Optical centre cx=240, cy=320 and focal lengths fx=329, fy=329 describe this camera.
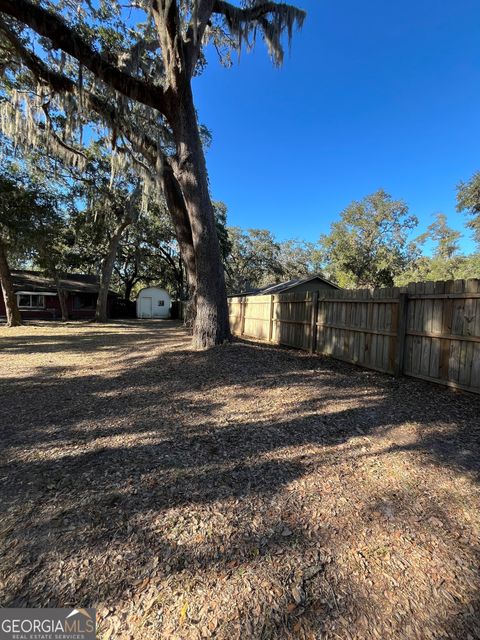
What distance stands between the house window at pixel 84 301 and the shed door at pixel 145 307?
12.4 ft

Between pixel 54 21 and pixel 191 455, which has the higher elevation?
pixel 54 21

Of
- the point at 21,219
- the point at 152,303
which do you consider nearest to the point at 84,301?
the point at 152,303

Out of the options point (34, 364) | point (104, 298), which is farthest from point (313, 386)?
point (104, 298)

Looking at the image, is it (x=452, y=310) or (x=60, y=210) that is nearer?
(x=452, y=310)

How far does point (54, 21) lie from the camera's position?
602cm

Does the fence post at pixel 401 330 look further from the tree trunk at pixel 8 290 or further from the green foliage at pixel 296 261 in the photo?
the green foliage at pixel 296 261

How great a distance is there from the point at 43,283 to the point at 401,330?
26.2 meters

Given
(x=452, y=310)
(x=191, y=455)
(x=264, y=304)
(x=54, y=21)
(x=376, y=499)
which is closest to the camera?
(x=376, y=499)

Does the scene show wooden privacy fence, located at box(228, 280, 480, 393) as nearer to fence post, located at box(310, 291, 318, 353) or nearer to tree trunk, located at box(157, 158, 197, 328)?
fence post, located at box(310, 291, 318, 353)

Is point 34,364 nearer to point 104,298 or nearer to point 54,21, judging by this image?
point 54,21

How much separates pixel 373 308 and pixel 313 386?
7.34ft

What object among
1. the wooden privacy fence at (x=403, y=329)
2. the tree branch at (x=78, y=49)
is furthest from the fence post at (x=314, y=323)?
the tree branch at (x=78, y=49)

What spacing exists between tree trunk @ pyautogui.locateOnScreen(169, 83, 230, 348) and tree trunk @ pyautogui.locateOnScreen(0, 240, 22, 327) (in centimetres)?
1120
